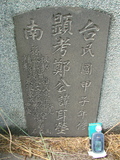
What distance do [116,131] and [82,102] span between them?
483 mm

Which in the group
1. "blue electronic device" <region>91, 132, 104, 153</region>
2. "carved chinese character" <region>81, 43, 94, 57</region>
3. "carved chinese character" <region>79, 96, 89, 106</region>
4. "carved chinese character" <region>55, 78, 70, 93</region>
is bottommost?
"blue electronic device" <region>91, 132, 104, 153</region>

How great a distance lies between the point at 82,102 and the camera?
55.5 inches

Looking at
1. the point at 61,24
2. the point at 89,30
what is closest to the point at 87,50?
the point at 89,30

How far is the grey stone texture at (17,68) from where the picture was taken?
108 cm

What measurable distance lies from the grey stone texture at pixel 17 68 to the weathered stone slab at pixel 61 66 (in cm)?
4

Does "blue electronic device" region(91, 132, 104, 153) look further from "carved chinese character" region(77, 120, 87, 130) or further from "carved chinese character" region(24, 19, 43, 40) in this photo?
"carved chinese character" region(24, 19, 43, 40)

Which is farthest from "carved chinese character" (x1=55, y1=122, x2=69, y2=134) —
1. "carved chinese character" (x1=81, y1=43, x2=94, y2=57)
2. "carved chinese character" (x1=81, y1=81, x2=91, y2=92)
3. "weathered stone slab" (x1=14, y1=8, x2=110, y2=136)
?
"carved chinese character" (x1=81, y1=43, x2=94, y2=57)

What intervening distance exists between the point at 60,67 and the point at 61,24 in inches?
12.4

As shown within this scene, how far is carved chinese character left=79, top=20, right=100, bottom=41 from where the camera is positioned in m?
1.12

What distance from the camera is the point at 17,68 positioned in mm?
1285

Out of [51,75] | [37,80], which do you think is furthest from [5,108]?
[51,75]

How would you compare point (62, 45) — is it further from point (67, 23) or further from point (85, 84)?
point (85, 84)

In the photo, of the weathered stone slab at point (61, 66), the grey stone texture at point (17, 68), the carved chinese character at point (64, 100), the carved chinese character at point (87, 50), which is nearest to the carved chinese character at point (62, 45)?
the weathered stone slab at point (61, 66)

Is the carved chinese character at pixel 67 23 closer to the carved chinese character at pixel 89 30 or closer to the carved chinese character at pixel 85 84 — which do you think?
the carved chinese character at pixel 89 30
